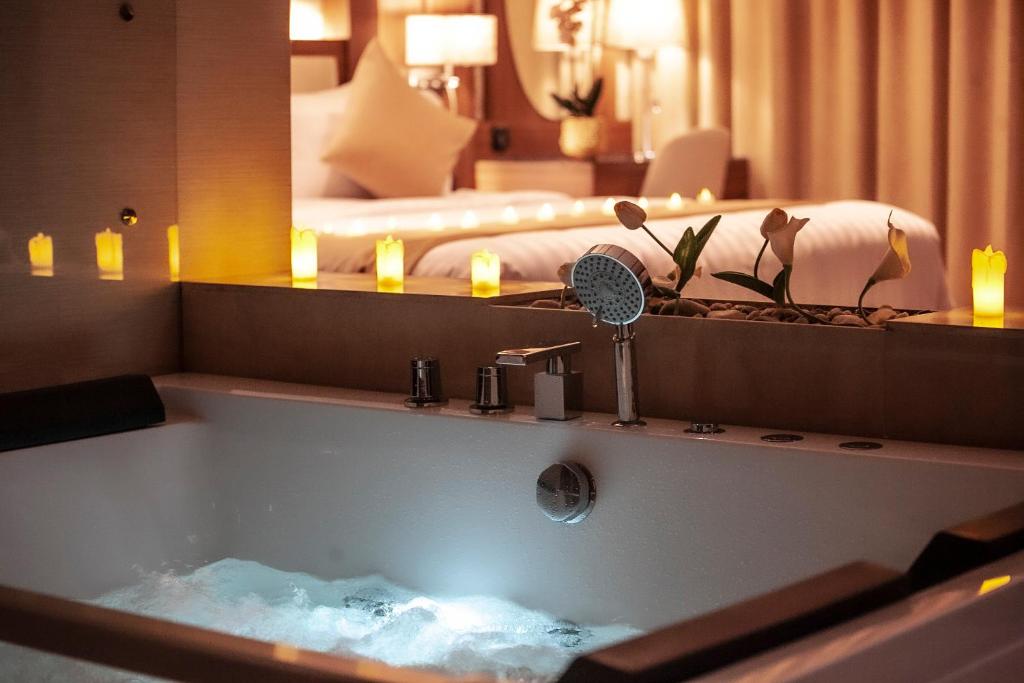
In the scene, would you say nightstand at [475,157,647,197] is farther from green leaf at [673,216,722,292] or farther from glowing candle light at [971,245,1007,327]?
glowing candle light at [971,245,1007,327]

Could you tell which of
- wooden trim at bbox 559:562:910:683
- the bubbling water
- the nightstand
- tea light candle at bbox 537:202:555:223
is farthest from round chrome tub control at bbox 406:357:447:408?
the nightstand

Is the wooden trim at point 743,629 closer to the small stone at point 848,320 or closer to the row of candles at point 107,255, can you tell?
the small stone at point 848,320

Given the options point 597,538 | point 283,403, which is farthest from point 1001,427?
point 283,403

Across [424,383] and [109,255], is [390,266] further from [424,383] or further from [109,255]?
[109,255]

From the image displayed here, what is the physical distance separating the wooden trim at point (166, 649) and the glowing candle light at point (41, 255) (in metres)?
1.05

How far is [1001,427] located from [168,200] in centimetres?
122

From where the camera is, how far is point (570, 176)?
517cm

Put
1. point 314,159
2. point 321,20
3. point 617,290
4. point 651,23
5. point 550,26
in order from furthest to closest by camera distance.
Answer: point 550,26
point 651,23
point 321,20
point 314,159
point 617,290

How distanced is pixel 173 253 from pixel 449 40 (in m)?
3.11

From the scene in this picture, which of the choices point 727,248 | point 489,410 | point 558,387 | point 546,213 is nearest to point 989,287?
point 558,387

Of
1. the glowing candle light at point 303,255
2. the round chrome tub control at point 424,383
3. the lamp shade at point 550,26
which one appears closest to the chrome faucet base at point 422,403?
the round chrome tub control at point 424,383

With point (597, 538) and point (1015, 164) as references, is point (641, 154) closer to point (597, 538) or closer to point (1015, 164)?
point (1015, 164)

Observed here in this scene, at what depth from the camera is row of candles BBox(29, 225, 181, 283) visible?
1980mm

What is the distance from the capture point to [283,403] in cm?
197
